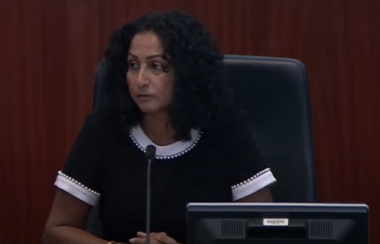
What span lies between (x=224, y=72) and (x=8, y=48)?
0.97 metres

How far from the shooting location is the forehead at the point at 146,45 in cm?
182

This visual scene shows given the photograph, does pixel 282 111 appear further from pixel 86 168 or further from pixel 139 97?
pixel 86 168

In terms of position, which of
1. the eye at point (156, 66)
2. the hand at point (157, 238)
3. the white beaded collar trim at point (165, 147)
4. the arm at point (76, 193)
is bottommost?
the hand at point (157, 238)

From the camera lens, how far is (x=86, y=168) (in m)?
1.85

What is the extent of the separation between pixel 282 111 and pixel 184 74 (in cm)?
27

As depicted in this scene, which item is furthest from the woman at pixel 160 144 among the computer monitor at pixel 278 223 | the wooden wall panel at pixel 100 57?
the wooden wall panel at pixel 100 57

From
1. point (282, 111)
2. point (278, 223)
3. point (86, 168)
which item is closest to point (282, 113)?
point (282, 111)

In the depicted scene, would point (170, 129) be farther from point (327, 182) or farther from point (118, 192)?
point (327, 182)

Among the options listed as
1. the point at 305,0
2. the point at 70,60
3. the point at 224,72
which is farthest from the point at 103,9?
the point at 224,72

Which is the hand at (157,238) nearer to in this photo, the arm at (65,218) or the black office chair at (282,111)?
the arm at (65,218)

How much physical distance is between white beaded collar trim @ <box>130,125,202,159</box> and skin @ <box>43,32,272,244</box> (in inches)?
2.2

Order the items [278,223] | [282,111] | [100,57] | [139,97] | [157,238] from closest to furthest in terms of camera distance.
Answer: [278,223] < [157,238] < [139,97] < [282,111] < [100,57]

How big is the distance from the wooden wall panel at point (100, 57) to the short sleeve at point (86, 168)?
2.55 feet

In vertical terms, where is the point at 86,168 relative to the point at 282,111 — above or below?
below
